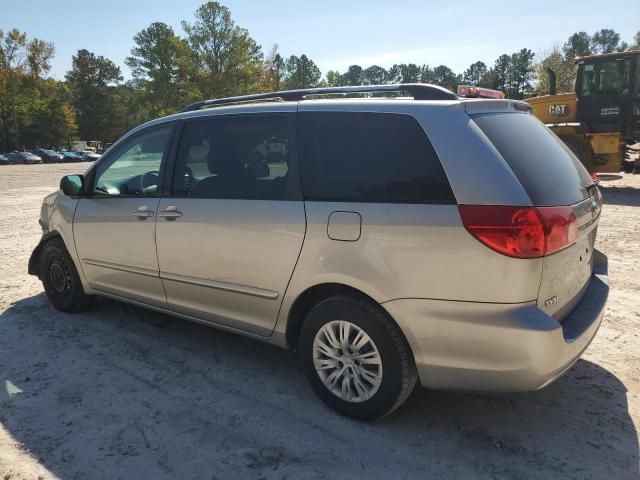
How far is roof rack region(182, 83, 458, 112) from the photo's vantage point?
117 inches

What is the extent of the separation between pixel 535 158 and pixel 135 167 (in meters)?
3.14

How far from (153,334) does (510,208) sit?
3.15m

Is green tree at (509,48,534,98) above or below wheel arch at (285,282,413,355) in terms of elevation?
above

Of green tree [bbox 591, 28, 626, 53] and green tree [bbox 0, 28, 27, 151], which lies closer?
green tree [bbox 0, 28, 27, 151]

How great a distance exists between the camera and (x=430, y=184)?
8.74ft

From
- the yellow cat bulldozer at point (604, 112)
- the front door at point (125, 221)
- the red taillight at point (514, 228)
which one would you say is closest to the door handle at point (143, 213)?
the front door at point (125, 221)

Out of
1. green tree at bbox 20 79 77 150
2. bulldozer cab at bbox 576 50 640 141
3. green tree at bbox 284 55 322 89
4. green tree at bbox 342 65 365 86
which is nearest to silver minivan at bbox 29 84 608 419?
bulldozer cab at bbox 576 50 640 141

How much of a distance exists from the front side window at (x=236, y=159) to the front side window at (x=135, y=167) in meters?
0.29

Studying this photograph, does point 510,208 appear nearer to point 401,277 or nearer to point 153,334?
point 401,277

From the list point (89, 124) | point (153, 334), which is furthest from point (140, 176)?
point (89, 124)

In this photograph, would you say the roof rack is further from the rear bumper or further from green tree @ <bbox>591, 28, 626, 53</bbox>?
green tree @ <bbox>591, 28, 626, 53</bbox>

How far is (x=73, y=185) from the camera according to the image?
4.44m

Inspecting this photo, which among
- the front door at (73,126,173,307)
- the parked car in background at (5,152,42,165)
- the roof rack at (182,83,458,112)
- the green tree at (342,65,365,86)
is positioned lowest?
the parked car in background at (5,152,42,165)

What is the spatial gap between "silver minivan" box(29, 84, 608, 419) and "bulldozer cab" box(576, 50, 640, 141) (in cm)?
1092
